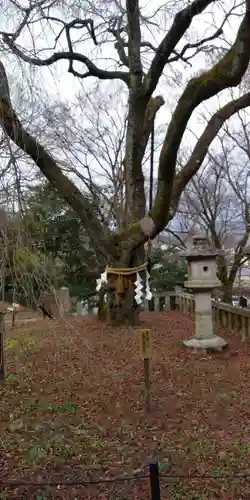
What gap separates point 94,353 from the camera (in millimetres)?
6137

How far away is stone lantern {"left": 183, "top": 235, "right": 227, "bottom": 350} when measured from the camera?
6488 millimetres

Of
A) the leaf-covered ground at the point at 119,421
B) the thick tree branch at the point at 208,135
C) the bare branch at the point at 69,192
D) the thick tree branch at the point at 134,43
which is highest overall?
the thick tree branch at the point at 134,43

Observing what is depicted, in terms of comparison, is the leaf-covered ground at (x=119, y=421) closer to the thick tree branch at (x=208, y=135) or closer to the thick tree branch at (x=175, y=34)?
the thick tree branch at (x=208, y=135)

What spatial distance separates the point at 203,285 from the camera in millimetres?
6473

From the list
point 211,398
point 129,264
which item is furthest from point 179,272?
point 211,398

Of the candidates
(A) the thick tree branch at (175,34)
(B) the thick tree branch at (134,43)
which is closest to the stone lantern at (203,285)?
(A) the thick tree branch at (175,34)

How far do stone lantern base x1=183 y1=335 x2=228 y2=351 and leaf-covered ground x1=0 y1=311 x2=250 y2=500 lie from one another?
6.1 inches

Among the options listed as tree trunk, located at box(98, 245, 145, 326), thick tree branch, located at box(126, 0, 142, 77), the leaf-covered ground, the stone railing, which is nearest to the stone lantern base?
the leaf-covered ground

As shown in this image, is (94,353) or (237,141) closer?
(94,353)

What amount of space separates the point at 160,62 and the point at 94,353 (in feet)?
13.2

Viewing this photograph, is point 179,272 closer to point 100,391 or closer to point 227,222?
point 227,222

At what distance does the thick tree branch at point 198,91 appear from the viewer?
4.77 meters

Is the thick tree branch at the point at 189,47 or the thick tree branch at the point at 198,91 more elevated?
the thick tree branch at the point at 189,47

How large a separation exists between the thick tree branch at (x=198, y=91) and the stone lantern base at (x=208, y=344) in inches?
81.0
